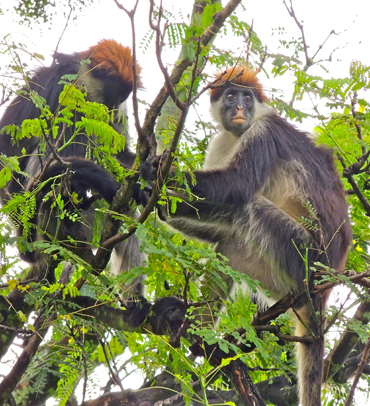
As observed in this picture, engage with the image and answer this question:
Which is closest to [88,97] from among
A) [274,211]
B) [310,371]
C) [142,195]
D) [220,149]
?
[220,149]

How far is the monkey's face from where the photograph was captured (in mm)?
4910

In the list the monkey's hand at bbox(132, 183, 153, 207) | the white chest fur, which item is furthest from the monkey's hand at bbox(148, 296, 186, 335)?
the white chest fur

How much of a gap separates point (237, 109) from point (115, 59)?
1.33 m

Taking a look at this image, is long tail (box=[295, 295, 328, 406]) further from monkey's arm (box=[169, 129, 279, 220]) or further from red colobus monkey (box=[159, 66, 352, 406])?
monkey's arm (box=[169, 129, 279, 220])

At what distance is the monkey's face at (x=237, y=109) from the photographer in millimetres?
4910

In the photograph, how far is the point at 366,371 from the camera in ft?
13.9

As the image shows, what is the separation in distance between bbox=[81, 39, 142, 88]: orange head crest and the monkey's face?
97 centimetres

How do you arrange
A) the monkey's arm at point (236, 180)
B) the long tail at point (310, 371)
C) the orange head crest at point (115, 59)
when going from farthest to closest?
the orange head crest at point (115, 59) < the monkey's arm at point (236, 180) < the long tail at point (310, 371)

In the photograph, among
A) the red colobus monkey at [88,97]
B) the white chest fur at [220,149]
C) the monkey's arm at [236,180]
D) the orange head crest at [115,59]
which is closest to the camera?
the monkey's arm at [236,180]

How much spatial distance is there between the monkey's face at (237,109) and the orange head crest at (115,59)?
3.17 ft

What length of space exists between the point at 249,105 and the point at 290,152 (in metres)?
0.74

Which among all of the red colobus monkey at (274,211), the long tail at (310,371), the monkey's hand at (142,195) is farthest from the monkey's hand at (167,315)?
the long tail at (310,371)

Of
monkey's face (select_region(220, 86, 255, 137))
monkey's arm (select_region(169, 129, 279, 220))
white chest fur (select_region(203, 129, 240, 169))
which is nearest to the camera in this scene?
monkey's arm (select_region(169, 129, 279, 220))

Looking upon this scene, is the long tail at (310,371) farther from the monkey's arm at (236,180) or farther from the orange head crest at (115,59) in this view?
the orange head crest at (115,59)
